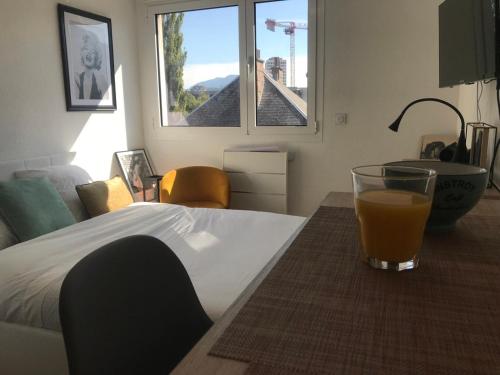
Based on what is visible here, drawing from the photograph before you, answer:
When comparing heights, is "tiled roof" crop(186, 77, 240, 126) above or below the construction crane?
below

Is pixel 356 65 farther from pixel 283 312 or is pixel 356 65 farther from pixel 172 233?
pixel 283 312

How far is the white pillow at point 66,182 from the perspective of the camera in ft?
8.83

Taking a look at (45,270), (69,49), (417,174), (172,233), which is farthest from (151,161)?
(417,174)

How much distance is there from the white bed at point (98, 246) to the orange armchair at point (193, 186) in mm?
930

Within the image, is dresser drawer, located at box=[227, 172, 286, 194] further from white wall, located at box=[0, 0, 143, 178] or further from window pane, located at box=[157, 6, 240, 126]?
white wall, located at box=[0, 0, 143, 178]

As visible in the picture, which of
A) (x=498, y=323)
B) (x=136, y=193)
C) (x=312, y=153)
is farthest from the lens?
(x=136, y=193)

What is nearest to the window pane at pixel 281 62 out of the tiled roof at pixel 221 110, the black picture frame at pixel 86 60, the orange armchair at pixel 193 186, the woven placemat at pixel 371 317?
the tiled roof at pixel 221 110

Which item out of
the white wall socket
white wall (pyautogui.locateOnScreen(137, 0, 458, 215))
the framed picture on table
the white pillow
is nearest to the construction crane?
white wall (pyautogui.locateOnScreen(137, 0, 458, 215))

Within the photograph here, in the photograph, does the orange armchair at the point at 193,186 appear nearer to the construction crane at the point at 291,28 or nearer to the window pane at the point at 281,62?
the window pane at the point at 281,62

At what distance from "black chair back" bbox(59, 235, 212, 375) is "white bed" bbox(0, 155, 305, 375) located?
0.39 m

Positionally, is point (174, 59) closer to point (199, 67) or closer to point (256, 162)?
point (199, 67)

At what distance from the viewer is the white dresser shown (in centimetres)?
351

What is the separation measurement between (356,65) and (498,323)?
3021 millimetres

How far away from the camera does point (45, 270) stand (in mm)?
1704
